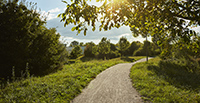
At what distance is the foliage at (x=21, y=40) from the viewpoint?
9.31m

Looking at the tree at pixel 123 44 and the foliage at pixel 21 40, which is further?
the tree at pixel 123 44

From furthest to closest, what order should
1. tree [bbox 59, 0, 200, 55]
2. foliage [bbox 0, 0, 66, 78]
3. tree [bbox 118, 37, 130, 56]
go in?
tree [bbox 118, 37, 130, 56]
foliage [bbox 0, 0, 66, 78]
tree [bbox 59, 0, 200, 55]

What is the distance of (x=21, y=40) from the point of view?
956 centimetres

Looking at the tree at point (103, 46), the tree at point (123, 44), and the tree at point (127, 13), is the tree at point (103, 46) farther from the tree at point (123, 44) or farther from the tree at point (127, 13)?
the tree at point (127, 13)

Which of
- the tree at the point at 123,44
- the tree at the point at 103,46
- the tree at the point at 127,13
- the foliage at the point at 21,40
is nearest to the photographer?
the tree at the point at 127,13

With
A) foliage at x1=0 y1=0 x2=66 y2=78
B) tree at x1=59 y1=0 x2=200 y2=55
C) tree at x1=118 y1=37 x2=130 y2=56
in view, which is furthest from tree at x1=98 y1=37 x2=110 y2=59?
tree at x1=59 y1=0 x2=200 y2=55

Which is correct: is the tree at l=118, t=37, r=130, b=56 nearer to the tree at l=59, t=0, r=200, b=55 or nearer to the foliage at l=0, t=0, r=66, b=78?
the foliage at l=0, t=0, r=66, b=78

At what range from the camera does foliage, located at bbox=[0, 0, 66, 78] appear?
9.31 metres

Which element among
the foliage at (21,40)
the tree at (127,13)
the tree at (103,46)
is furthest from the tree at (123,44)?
the tree at (127,13)

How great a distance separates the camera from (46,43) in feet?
37.7

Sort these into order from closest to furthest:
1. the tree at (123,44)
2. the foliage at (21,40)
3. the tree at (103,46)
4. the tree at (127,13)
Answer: the tree at (127,13)
the foliage at (21,40)
the tree at (103,46)
the tree at (123,44)

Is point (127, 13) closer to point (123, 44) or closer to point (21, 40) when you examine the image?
point (21, 40)

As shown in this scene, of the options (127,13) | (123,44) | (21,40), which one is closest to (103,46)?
(123,44)

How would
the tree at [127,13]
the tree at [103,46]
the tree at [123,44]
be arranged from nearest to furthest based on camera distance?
the tree at [127,13] < the tree at [103,46] < the tree at [123,44]
